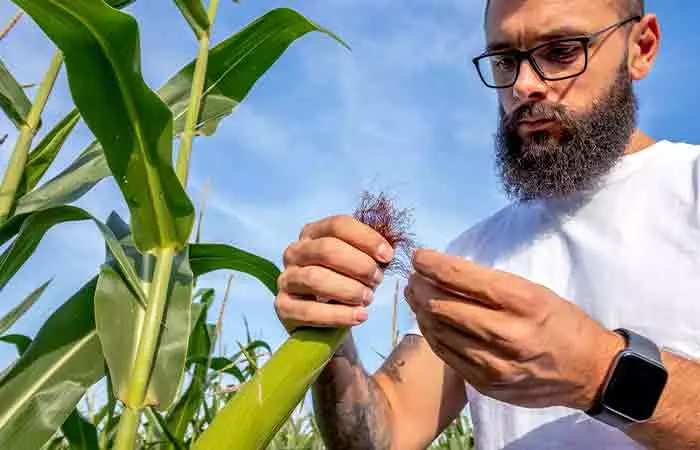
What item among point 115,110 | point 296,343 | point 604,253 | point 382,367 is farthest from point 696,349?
point 115,110

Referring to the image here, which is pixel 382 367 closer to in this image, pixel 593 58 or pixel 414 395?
pixel 414 395

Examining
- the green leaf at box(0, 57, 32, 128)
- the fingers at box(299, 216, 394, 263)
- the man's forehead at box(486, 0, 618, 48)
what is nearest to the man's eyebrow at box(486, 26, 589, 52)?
the man's forehead at box(486, 0, 618, 48)

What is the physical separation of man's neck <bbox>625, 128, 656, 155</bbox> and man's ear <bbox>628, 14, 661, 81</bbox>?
10.5 inches

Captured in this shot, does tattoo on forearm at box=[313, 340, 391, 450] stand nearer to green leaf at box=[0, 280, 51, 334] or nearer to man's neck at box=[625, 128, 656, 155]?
green leaf at box=[0, 280, 51, 334]

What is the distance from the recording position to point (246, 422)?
1.07m

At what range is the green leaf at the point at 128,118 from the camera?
1.12 metres

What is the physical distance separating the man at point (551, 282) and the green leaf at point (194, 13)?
1.27 feet

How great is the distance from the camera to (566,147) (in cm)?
242

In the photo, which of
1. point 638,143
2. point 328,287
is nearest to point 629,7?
point 638,143

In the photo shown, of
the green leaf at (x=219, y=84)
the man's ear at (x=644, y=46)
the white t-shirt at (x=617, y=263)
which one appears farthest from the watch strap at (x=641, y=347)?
the man's ear at (x=644, y=46)

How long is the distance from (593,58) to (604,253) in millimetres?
649

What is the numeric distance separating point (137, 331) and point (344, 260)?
34 cm

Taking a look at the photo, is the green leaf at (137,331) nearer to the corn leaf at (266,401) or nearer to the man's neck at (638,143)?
the corn leaf at (266,401)

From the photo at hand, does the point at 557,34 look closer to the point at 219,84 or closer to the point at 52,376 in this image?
the point at 219,84
